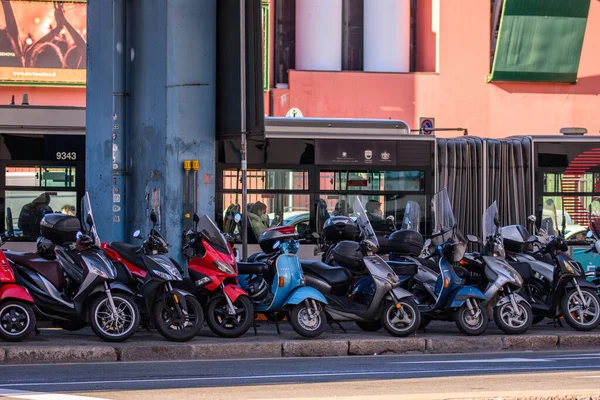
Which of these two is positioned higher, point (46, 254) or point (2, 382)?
point (46, 254)

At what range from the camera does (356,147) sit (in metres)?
17.6

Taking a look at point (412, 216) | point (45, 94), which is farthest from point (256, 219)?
point (45, 94)

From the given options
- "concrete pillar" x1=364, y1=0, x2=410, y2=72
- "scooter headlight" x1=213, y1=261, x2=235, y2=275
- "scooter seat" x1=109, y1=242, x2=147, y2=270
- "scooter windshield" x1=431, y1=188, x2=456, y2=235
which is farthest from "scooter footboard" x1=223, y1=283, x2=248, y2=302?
"concrete pillar" x1=364, y1=0, x2=410, y2=72

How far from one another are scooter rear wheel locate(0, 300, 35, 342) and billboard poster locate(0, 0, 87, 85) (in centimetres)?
1657

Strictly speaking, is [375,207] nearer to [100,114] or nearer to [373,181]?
[373,181]

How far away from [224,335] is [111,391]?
12.5ft

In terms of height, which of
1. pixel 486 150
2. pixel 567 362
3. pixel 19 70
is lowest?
pixel 567 362

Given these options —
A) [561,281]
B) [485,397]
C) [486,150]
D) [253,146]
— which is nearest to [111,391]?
[485,397]

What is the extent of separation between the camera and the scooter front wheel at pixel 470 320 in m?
12.8

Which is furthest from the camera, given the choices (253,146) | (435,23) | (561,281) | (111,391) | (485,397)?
(435,23)

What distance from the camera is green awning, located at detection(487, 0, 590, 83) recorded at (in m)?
29.5

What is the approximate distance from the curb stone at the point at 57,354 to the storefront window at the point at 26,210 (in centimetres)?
572

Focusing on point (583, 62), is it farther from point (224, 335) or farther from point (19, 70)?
point (224, 335)

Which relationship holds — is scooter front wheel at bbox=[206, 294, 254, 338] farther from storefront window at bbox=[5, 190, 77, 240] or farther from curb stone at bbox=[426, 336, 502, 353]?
storefront window at bbox=[5, 190, 77, 240]
